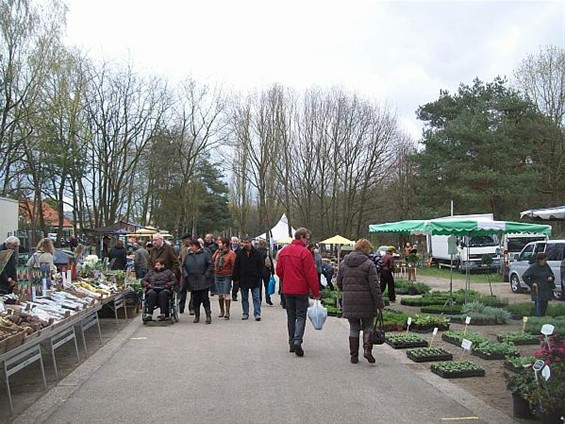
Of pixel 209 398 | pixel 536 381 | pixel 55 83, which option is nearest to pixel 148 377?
pixel 209 398

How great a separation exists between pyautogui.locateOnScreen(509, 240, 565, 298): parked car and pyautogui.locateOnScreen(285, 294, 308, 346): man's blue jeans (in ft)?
39.4

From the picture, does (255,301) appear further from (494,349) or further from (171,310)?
(494,349)

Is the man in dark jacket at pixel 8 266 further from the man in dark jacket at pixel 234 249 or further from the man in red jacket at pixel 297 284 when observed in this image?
the man in dark jacket at pixel 234 249

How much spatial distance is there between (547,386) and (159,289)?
8.40m

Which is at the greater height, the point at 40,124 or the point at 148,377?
the point at 40,124

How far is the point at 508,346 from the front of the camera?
8.89 metres

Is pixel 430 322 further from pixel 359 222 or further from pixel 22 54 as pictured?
pixel 359 222

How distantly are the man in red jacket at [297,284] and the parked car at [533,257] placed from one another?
39.5 ft

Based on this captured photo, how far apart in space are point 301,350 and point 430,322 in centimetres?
367

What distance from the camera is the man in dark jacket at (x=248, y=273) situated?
1298 cm

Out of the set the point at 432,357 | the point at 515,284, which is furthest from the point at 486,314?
the point at 515,284

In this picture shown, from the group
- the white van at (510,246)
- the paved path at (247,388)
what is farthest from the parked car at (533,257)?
the paved path at (247,388)

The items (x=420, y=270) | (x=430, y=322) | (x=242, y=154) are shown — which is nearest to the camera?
(x=430, y=322)

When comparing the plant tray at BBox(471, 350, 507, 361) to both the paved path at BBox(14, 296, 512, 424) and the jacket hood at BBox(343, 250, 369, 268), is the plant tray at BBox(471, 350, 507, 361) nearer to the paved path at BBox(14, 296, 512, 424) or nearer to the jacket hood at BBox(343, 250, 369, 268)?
the paved path at BBox(14, 296, 512, 424)
